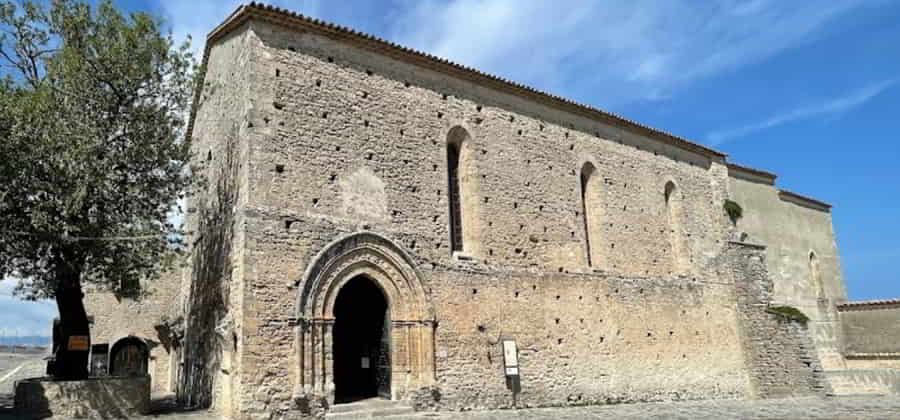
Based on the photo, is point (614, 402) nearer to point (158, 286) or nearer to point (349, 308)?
point (349, 308)

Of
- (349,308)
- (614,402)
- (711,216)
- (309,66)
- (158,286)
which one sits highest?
(309,66)

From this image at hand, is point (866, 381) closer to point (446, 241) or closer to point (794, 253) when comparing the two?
point (794, 253)

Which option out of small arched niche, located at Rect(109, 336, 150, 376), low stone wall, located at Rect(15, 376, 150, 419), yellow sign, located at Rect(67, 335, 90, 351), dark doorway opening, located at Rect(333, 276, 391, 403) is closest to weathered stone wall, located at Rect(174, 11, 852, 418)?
dark doorway opening, located at Rect(333, 276, 391, 403)

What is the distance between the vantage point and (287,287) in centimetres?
1128

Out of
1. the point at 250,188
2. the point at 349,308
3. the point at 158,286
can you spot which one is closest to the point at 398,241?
the point at 349,308

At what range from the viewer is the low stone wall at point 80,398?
1120 centimetres

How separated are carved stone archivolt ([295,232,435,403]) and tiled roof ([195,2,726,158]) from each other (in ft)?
13.6

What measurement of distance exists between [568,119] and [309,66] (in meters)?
7.51

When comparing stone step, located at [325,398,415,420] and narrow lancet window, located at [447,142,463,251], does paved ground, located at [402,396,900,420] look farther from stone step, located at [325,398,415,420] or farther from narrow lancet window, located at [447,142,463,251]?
narrow lancet window, located at [447,142,463,251]

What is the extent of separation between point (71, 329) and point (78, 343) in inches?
11.7

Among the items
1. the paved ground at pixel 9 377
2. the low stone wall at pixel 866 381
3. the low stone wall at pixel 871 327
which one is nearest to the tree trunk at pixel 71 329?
the paved ground at pixel 9 377

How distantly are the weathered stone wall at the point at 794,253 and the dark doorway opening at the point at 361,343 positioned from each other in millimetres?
13491

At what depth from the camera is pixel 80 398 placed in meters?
11.3

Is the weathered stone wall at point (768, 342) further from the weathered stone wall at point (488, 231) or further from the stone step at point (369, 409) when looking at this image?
the stone step at point (369, 409)
